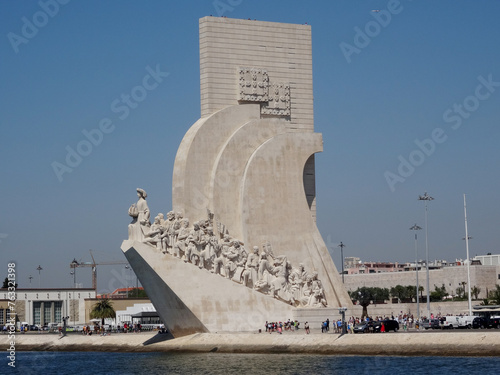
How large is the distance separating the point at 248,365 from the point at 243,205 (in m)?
8.89

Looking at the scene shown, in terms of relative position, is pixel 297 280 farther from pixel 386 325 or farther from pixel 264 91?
pixel 264 91

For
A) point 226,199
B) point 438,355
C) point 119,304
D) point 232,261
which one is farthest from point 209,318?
point 119,304

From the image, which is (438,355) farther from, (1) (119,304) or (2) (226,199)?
(1) (119,304)

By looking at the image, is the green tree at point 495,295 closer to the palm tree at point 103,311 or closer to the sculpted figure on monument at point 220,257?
the palm tree at point 103,311

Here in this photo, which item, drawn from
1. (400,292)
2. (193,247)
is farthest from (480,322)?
(400,292)

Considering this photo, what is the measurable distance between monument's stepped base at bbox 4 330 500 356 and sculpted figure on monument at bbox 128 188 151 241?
13.2 ft

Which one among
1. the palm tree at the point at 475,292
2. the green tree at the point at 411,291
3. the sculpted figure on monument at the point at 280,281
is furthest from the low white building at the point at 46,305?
the sculpted figure on monument at the point at 280,281

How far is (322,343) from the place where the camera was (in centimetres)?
3294

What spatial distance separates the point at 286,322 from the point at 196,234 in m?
4.45

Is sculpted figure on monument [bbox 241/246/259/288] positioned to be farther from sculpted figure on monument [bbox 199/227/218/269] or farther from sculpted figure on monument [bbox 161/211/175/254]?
sculpted figure on monument [bbox 161/211/175/254]

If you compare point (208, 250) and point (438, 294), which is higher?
point (208, 250)

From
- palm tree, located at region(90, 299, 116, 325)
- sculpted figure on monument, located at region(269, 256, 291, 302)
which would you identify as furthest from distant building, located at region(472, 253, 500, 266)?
sculpted figure on monument, located at region(269, 256, 291, 302)

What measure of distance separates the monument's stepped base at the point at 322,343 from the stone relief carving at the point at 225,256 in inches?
91.8

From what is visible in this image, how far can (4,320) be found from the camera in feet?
191
